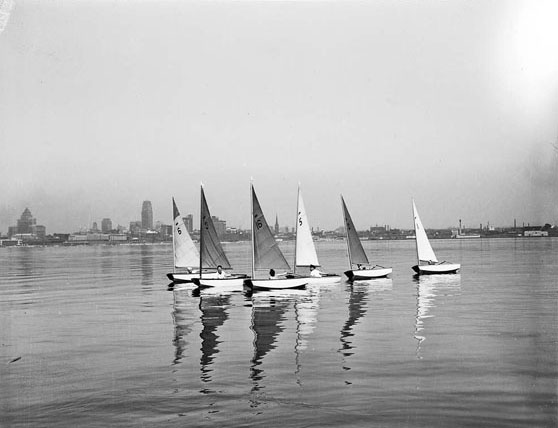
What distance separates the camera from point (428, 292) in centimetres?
4703

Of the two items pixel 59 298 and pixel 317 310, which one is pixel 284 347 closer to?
pixel 317 310

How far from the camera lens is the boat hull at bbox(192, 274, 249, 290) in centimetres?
4919

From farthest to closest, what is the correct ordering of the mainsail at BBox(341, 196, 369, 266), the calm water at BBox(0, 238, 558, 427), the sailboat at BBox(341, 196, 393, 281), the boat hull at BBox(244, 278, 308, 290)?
the mainsail at BBox(341, 196, 369, 266)
the sailboat at BBox(341, 196, 393, 281)
the boat hull at BBox(244, 278, 308, 290)
the calm water at BBox(0, 238, 558, 427)

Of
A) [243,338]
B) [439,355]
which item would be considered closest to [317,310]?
[243,338]

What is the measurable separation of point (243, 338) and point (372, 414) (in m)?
11.7

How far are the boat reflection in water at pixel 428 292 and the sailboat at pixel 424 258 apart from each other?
80 cm

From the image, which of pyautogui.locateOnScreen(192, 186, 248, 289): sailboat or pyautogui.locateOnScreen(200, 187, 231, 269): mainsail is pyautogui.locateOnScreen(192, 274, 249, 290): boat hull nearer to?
pyautogui.locateOnScreen(192, 186, 248, 289): sailboat

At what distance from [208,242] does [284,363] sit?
31.1 m

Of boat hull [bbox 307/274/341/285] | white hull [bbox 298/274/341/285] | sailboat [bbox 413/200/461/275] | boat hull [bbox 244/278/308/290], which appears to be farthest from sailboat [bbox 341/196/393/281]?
boat hull [bbox 244/278/308/290]

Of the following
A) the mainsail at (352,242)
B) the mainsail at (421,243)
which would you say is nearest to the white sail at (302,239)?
the mainsail at (352,242)

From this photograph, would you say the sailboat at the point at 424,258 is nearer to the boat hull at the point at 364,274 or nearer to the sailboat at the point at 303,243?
the boat hull at the point at 364,274

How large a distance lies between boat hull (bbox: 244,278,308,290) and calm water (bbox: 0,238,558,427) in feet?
16.3

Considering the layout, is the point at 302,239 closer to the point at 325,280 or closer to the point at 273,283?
the point at 325,280

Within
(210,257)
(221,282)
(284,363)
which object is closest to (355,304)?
(221,282)
